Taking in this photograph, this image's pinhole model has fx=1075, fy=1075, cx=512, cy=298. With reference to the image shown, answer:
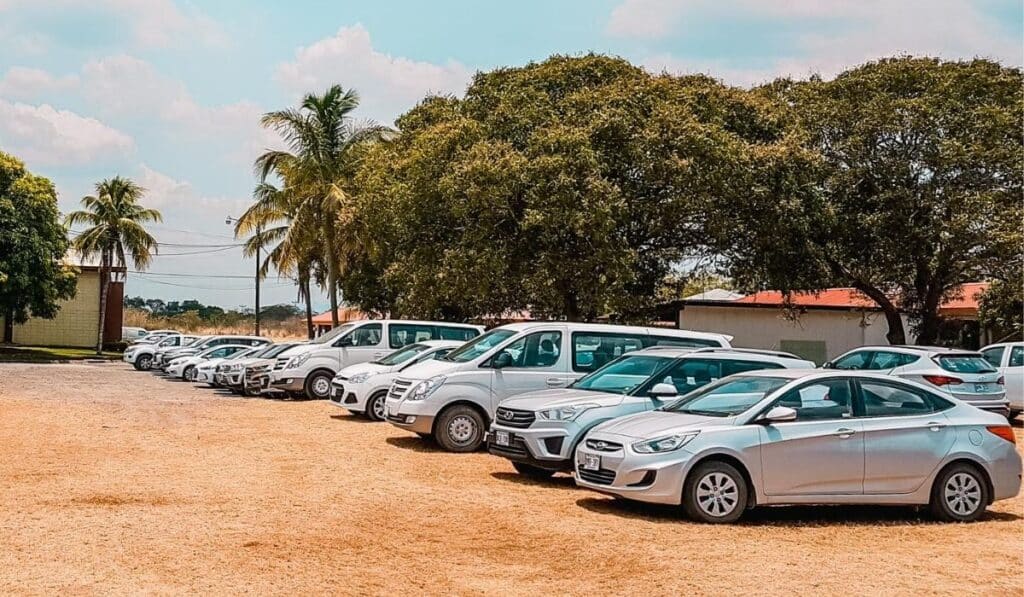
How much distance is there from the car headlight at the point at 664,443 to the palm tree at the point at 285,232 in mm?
32031

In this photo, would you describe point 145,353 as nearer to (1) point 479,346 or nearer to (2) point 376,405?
(2) point 376,405

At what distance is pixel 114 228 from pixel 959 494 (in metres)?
52.0

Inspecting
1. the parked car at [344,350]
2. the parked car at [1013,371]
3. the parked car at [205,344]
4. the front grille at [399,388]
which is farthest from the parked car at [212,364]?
the parked car at [1013,371]

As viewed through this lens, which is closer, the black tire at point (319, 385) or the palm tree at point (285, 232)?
the black tire at point (319, 385)

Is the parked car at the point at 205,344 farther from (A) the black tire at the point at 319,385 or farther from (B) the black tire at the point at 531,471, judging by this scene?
(B) the black tire at the point at 531,471

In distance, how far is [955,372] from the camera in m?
19.0

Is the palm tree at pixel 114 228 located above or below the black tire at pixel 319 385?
above

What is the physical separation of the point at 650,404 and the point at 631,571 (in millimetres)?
4404

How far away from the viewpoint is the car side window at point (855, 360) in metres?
20.9

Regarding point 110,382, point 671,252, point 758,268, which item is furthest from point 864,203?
point 110,382

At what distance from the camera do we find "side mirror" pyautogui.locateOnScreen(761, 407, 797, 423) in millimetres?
10281

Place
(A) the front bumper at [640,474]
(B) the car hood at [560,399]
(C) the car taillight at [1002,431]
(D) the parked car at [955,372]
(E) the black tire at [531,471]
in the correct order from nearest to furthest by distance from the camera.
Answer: (A) the front bumper at [640,474]
(C) the car taillight at [1002,431]
(B) the car hood at [560,399]
(E) the black tire at [531,471]
(D) the parked car at [955,372]

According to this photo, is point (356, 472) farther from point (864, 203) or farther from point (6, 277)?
point (6, 277)

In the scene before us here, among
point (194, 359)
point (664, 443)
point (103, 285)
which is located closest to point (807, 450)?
point (664, 443)
